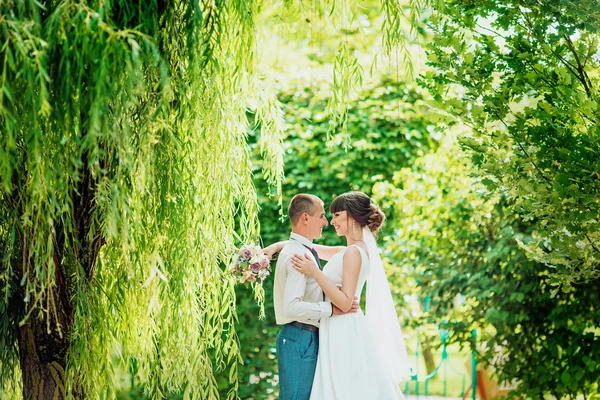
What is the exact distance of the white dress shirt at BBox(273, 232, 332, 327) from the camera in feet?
13.0

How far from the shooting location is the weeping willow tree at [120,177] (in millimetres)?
2854

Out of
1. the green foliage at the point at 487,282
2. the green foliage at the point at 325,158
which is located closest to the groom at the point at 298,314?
the green foliage at the point at 325,158

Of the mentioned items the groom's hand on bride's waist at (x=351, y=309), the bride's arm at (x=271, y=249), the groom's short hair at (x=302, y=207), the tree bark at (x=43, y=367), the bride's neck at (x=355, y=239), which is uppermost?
the groom's short hair at (x=302, y=207)

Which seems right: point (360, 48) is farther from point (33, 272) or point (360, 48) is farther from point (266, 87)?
point (33, 272)

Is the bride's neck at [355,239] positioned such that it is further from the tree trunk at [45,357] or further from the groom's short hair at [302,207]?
the tree trunk at [45,357]

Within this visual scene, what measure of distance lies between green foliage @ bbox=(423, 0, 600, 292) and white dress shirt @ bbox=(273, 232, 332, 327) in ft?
3.34

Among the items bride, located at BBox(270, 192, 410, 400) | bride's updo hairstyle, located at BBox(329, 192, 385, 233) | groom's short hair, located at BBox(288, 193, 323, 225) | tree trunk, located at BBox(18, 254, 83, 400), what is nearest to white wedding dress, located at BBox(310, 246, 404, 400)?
bride, located at BBox(270, 192, 410, 400)

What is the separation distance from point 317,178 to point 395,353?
1.83 meters

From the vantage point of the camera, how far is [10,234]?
3361mm

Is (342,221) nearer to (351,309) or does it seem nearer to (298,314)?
(351,309)

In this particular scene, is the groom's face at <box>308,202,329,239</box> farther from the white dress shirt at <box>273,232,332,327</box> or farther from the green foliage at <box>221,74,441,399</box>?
the green foliage at <box>221,74,441,399</box>

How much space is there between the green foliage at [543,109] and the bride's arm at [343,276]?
80 centimetres

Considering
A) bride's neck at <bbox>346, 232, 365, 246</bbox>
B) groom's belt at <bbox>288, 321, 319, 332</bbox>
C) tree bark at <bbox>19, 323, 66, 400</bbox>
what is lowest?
tree bark at <bbox>19, 323, 66, 400</bbox>

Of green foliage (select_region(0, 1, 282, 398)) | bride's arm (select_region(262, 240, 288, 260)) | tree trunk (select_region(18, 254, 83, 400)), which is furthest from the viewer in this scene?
bride's arm (select_region(262, 240, 288, 260))
